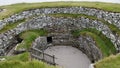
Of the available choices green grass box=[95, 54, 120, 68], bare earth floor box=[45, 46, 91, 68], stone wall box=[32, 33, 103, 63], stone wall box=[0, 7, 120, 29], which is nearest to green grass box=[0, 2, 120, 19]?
stone wall box=[0, 7, 120, 29]

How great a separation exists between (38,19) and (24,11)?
2.22 m

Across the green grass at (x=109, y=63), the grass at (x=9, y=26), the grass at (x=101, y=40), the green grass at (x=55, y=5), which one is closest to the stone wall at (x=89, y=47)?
the grass at (x=101, y=40)

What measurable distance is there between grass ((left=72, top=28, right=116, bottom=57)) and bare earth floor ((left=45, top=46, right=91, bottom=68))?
2.32 metres

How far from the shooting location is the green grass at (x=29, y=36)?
33.0 m

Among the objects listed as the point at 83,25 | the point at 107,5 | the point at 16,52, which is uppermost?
the point at 107,5

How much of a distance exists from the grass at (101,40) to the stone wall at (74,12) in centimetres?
201

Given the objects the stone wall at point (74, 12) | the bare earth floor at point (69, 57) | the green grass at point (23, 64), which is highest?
the stone wall at point (74, 12)

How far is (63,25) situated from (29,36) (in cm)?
500

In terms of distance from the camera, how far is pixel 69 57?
34.4 meters

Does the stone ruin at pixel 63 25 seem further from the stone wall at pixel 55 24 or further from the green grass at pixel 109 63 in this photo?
the green grass at pixel 109 63

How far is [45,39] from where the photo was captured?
3678cm

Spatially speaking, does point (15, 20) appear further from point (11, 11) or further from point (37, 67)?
point (37, 67)

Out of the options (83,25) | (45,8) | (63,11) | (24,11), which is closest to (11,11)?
(24,11)

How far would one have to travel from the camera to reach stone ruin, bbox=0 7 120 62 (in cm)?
3297
